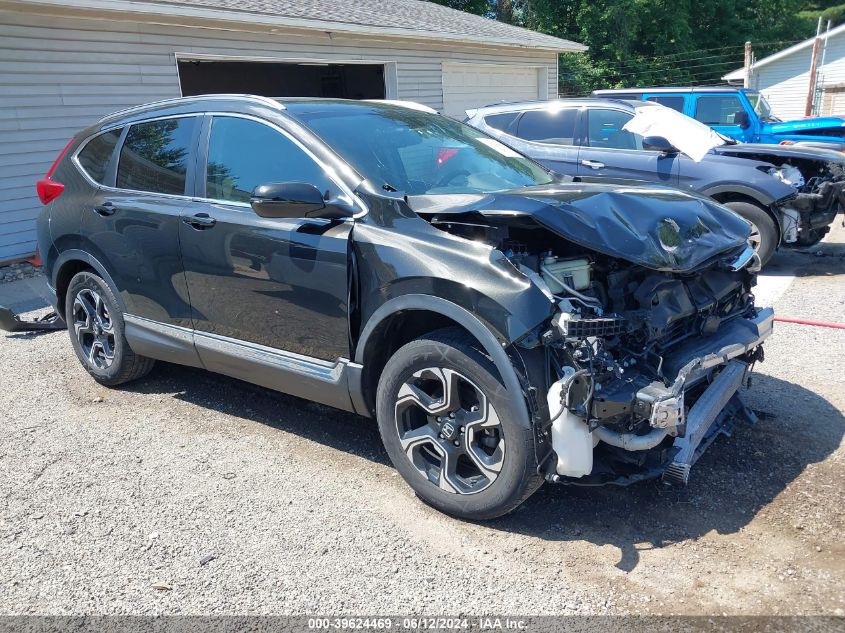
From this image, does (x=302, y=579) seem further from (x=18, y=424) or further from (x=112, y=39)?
(x=112, y=39)

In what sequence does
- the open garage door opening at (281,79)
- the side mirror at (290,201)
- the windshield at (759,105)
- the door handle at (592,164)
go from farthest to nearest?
the open garage door opening at (281,79), the windshield at (759,105), the door handle at (592,164), the side mirror at (290,201)

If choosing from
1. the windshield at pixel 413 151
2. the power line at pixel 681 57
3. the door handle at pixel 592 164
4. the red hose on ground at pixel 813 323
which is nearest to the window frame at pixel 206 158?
the windshield at pixel 413 151

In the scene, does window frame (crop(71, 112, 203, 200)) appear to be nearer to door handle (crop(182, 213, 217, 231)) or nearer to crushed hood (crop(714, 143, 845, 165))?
door handle (crop(182, 213, 217, 231))

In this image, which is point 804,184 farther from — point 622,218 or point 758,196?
point 622,218

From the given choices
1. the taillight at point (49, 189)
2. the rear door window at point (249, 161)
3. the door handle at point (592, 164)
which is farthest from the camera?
the door handle at point (592, 164)

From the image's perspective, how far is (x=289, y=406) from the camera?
15.6ft

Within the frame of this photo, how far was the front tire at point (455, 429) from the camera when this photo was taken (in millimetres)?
3043

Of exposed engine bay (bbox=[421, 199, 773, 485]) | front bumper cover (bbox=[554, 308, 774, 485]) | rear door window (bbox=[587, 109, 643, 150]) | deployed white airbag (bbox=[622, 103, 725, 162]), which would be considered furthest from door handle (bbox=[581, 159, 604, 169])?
exposed engine bay (bbox=[421, 199, 773, 485])

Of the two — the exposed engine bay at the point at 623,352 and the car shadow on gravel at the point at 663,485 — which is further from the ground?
the exposed engine bay at the point at 623,352

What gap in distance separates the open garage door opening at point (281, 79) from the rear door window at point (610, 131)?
812 centimetres

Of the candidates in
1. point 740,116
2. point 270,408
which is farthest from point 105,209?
point 740,116

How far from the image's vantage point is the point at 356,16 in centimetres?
1350

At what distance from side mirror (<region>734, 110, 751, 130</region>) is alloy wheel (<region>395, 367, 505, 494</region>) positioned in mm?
10539

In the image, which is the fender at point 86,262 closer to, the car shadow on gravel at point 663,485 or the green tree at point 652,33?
the car shadow on gravel at point 663,485
